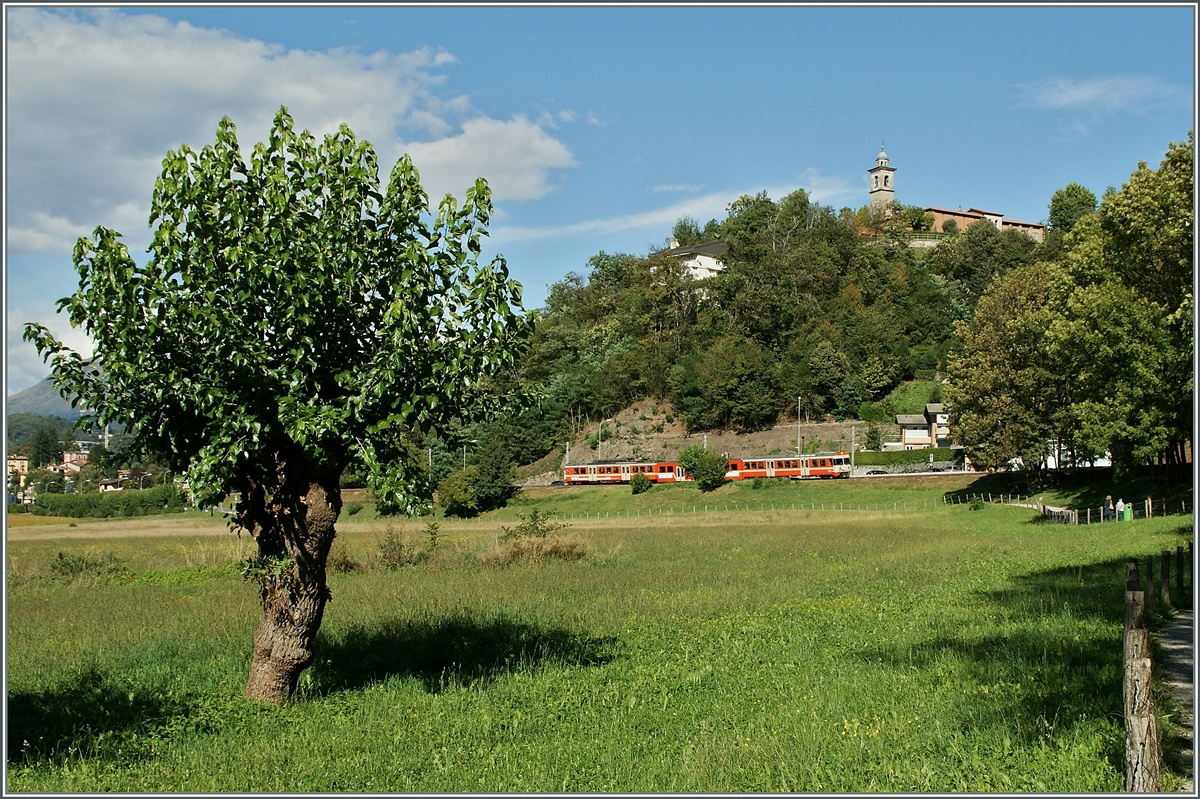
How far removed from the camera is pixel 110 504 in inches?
2975

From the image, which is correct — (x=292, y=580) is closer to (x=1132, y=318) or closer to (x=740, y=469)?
(x=1132, y=318)

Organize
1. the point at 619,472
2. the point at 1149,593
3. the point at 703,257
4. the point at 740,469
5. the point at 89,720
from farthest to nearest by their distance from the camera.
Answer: the point at 703,257 < the point at 619,472 < the point at 740,469 < the point at 1149,593 < the point at 89,720

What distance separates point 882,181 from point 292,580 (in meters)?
176

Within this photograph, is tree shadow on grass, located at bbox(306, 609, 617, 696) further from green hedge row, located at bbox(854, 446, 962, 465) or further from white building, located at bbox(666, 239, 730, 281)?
white building, located at bbox(666, 239, 730, 281)

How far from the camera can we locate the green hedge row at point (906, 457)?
73000 millimetres

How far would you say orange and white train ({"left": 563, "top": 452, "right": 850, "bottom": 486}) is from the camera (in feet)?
225

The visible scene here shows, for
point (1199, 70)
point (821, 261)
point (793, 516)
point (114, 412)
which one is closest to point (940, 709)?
point (1199, 70)

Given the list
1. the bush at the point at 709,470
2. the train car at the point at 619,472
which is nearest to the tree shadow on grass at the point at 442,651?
the bush at the point at 709,470

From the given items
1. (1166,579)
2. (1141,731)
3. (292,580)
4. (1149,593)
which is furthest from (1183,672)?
(292,580)

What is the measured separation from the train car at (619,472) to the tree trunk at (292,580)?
213ft

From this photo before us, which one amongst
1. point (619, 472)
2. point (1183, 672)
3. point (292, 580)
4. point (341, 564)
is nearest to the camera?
point (292, 580)

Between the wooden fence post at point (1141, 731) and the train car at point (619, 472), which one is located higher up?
the wooden fence post at point (1141, 731)

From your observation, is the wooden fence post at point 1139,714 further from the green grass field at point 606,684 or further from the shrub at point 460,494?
the shrub at point 460,494

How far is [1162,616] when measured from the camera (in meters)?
13.0
